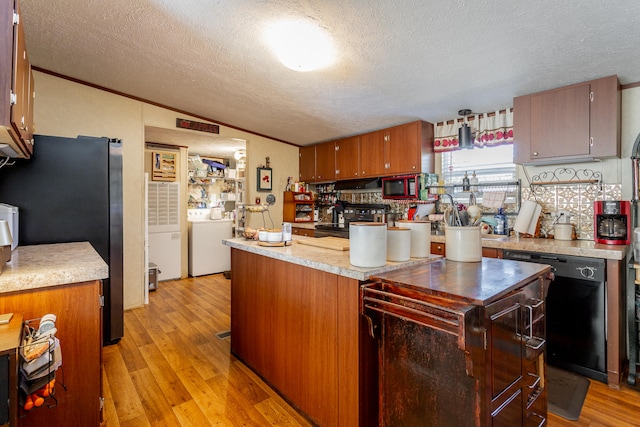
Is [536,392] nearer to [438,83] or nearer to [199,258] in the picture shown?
[438,83]

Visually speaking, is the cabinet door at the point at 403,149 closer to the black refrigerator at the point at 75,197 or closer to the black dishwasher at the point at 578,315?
the black dishwasher at the point at 578,315

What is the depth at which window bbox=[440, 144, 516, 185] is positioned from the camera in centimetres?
339

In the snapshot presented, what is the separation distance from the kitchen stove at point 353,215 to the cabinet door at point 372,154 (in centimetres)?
52

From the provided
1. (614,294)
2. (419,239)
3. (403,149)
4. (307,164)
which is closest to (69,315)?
(419,239)

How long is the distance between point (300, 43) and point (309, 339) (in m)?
1.99

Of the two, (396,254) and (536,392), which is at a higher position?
(396,254)

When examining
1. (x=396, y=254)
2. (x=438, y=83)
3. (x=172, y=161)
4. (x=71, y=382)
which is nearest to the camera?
(x=71, y=382)

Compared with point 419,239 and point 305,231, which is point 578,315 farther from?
point 305,231

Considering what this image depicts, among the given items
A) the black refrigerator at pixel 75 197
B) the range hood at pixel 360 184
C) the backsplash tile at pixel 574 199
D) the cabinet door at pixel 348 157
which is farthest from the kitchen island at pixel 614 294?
the black refrigerator at pixel 75 197

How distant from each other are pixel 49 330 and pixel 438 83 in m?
3.11

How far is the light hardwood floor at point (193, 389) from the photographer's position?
181cm

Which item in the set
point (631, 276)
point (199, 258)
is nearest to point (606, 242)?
point (631, 276)

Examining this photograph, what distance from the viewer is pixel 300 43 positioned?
2225mm

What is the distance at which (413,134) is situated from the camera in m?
3.82
